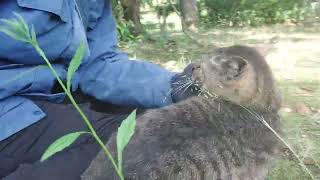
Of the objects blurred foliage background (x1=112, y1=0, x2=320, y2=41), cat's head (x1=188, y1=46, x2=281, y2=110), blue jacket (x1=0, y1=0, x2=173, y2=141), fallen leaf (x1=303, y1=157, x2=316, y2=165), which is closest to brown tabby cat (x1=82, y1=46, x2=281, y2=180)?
cat's head (x1=188, y1=46, x2=281, y2=110)

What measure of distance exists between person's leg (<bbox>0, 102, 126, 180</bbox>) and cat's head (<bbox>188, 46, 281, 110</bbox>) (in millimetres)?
427

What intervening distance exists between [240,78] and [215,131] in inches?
7.8

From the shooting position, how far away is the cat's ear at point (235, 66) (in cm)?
175

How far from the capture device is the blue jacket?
1940 mm

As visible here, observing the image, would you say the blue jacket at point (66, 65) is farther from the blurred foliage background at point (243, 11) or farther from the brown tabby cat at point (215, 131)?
the blurred foliage background at point (243, 11)

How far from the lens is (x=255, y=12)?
1075 centimetres

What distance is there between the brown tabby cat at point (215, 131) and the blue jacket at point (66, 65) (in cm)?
32

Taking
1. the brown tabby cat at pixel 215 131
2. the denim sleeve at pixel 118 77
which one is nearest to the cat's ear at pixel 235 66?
the brown tabby cat at pixel 215 131

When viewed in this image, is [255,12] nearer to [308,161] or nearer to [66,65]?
[308,161]

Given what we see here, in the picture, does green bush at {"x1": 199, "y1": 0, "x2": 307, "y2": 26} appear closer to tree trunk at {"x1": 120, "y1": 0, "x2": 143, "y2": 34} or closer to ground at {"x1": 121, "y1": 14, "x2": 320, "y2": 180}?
ground at {"x1": 121, "y1": 14, "x2": 320, "y2": 180}

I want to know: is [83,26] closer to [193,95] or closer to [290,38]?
[193,95]

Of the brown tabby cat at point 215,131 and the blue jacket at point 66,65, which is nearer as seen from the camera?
the brown tabby cat at point 215,131

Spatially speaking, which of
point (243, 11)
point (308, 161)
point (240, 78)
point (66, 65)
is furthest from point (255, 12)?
point (240, 78)

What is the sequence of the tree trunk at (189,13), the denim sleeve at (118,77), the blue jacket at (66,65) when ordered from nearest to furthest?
the blue jacket at (66,65), the denim sleeve at (118,77), the tree trunk at (189,13)
